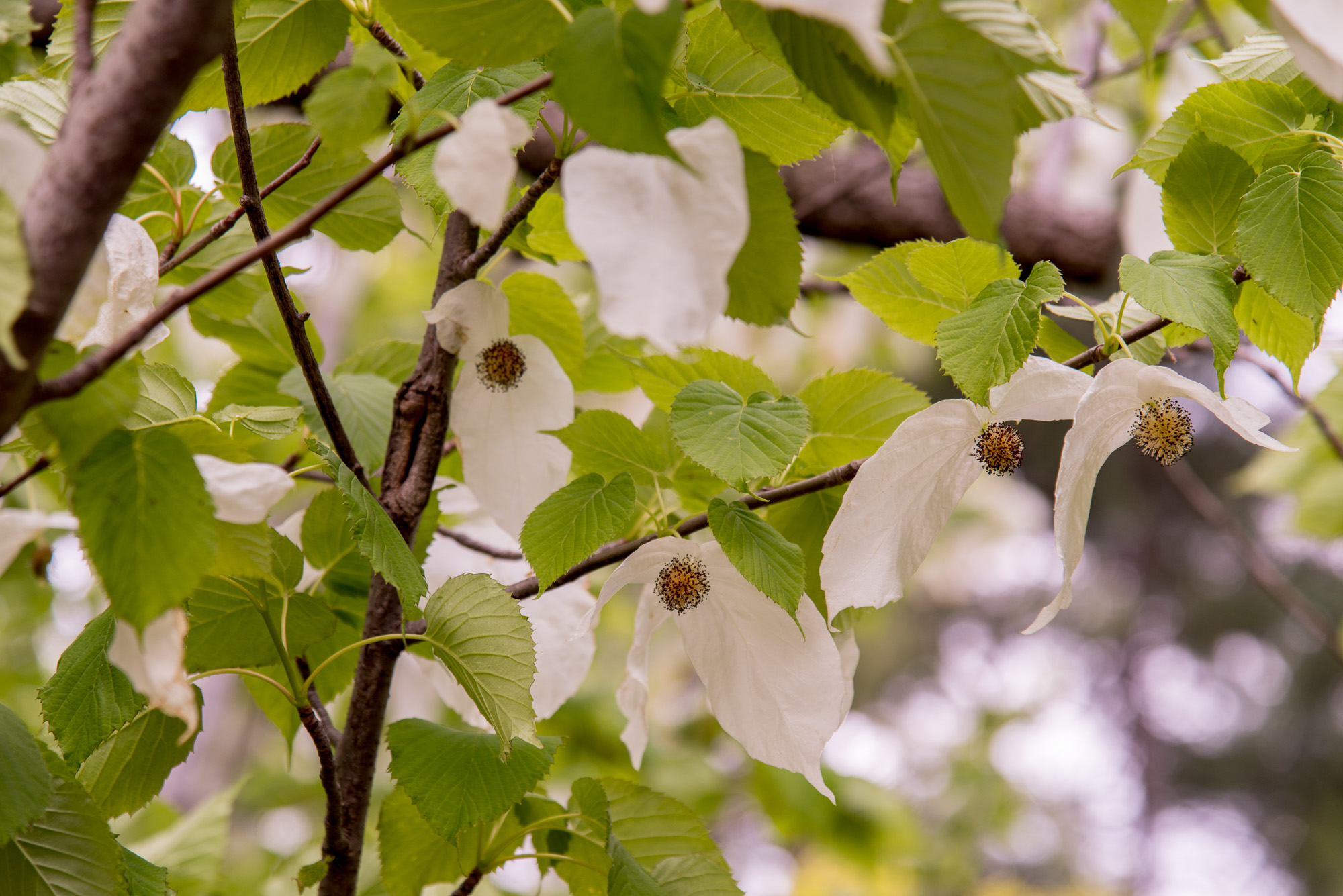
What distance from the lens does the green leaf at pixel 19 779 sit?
45 centimetres

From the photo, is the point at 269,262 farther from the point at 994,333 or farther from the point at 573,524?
the point at 994,333

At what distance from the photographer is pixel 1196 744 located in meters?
8.30

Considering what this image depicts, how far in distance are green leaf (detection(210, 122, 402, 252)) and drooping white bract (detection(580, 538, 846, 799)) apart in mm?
340

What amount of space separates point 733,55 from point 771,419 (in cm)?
22

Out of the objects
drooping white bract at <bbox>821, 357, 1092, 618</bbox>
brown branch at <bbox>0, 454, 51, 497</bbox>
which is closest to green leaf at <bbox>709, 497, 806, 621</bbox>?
drooping white bract at <bbox>821, 357, 1092, 618</bbox>

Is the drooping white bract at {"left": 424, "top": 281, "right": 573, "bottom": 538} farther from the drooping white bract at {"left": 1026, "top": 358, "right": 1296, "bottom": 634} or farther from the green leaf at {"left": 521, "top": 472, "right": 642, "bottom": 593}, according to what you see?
the drooping white bract at {"left": 1026, "top": 358, "right": 1296, "bottom": 634}

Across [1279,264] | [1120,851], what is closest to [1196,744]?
[1120,851]

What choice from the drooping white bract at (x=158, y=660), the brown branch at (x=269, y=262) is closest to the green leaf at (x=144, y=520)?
the drooping white bract at (x=158, y=660)

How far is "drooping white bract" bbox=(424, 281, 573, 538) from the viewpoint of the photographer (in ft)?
2.11

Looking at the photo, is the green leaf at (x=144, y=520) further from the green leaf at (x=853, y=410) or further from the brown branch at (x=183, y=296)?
the green leaf at (x=853, y=410)

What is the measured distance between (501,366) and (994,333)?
328 millimetres

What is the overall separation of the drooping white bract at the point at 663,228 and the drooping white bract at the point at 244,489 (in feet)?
0.60

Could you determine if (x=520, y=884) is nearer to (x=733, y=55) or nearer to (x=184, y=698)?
(x=184, y=698)

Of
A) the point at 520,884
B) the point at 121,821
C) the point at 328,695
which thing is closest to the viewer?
the point at 328,695
